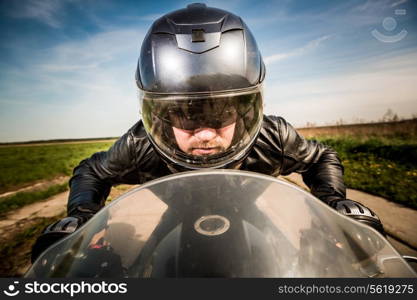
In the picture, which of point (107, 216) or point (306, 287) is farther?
point (107, 216)

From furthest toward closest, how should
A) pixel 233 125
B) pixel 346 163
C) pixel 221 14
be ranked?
pixel 346 163 → pixel 221 14 → pixel 233 125

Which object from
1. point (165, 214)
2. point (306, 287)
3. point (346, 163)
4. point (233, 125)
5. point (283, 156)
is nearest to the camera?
point (306, 287)

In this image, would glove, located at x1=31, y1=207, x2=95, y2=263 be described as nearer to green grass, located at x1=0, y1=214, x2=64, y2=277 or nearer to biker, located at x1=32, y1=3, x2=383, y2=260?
biker, located at x1=32, y1=3, x2=383, y2=260

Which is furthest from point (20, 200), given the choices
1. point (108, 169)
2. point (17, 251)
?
point (108, 169)

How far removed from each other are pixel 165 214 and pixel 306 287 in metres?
0.39

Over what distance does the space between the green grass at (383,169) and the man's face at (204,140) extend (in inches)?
119

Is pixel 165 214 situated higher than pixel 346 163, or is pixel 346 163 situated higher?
pixel 165 214

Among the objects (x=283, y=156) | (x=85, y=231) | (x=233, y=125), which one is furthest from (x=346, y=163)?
(x=85, y=231)

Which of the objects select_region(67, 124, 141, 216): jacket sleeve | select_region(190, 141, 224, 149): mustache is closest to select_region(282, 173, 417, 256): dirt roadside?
select_region(190, 141, 224, 149): mustache

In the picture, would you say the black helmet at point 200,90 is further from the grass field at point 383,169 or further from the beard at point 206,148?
the grass field at point 383,169

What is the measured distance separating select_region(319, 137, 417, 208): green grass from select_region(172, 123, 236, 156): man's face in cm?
302

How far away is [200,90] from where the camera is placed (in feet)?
4.42

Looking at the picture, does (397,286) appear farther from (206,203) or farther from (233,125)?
(233,125)

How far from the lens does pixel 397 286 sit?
583 millimetres
